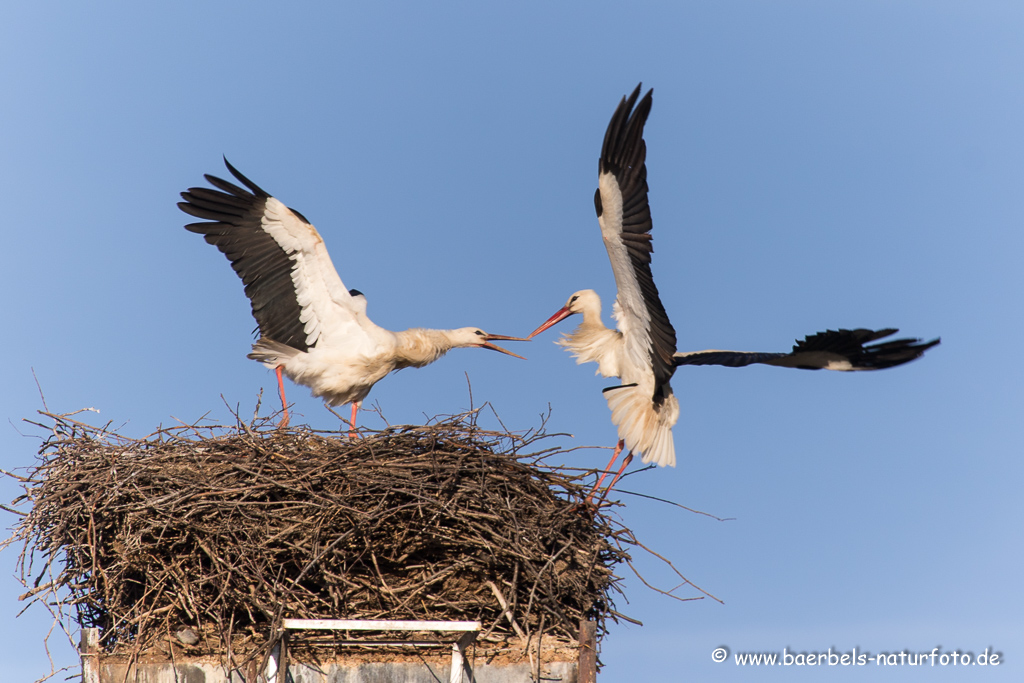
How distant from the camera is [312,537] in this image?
16.4 feet

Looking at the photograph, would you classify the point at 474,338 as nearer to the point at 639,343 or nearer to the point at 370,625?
the point at 639,343

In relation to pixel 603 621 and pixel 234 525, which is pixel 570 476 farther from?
pixel 234 525

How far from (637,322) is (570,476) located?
113 cm

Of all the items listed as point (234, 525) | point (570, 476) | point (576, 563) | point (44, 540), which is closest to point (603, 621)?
point (576, 563)

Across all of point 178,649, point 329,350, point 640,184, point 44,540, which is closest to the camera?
point 178,649

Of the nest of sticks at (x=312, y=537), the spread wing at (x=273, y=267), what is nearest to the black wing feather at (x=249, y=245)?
the spread wing at (x=273, y=267)

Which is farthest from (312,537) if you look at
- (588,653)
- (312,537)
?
(588,653)

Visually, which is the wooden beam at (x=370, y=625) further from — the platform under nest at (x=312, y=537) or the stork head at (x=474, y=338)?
the stork head at (x=474, y=338)

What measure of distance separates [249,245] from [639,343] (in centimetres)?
272

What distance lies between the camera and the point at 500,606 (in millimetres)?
5180

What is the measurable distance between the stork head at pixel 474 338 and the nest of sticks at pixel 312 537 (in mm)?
1965

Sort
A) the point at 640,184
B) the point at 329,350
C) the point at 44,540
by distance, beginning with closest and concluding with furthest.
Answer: the point at 44,540
the point at 640,184
the point at 329,350

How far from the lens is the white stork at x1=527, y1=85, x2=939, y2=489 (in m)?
5.43

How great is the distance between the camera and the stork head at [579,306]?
6926 mm
